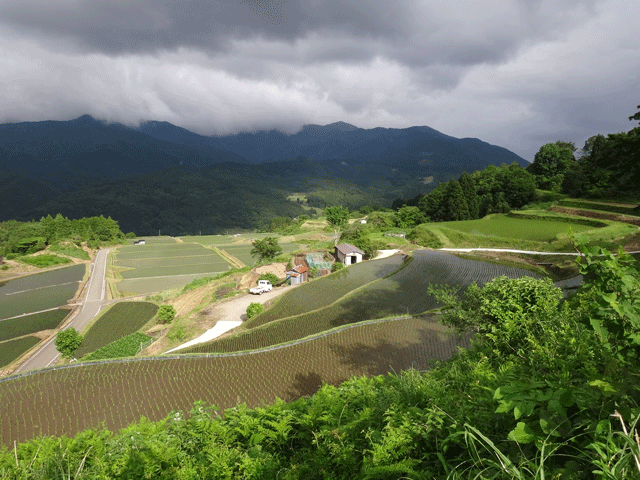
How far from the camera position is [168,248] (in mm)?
78188

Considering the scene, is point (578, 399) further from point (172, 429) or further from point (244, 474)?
point (172, 429)

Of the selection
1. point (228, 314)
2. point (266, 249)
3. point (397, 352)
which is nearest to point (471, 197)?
point (266, 249)

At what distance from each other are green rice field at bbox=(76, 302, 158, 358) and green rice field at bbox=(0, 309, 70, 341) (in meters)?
4.83

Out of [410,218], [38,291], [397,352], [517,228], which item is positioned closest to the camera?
[397,352]

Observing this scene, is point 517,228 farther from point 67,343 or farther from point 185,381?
point 67,343

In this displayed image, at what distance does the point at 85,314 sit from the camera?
105ft

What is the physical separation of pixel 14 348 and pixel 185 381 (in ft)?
86.7

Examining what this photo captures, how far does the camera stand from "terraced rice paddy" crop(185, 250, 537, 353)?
14.4 metres

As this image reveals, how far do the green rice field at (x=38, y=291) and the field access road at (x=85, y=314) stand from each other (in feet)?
7.24

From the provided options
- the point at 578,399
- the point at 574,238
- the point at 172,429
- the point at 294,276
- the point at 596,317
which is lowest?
the point at 294,276

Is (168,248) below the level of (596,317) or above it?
below

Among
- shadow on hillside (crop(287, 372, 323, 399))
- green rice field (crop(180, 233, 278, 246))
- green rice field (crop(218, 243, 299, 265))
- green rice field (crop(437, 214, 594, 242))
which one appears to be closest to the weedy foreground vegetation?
shadow on hillside (crop(287, 372, 323, 399))

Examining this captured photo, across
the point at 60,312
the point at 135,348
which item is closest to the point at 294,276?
the point at 135,348

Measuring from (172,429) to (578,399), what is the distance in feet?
15.9
